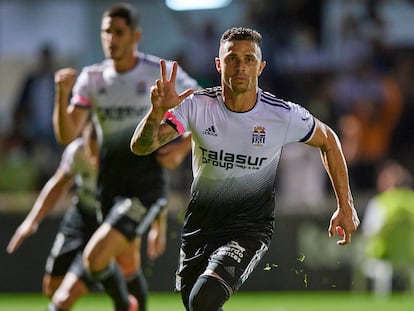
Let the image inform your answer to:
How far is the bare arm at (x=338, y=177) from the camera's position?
320 inches

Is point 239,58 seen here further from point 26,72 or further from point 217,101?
point 26,72

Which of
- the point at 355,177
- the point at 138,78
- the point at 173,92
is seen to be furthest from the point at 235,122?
the point at 355,177

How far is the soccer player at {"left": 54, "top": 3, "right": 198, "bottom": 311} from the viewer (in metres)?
10.3

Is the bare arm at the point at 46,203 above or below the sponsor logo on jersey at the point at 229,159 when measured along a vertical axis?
below

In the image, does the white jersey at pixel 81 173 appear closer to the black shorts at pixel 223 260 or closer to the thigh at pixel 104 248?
the thigh at pixel 104 248

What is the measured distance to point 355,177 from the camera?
1814cm

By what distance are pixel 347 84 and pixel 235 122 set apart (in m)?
10.9

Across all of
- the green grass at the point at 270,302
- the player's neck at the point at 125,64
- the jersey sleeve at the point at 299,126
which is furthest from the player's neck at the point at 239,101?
the green grass at the point at 270,302

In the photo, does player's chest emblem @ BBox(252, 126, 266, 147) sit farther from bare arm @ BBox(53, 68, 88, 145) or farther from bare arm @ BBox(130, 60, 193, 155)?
bare arm @ BBox(53, 68, 88, 145)

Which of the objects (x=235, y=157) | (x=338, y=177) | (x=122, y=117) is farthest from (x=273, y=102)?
(x=122, y=117)

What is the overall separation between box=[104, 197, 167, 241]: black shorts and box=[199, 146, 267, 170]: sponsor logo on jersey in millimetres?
2170

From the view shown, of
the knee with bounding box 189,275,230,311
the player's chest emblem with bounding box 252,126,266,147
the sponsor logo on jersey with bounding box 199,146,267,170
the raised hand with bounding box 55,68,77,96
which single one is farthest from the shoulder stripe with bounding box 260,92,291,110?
the raised hand with bounding box 55,68,77,96

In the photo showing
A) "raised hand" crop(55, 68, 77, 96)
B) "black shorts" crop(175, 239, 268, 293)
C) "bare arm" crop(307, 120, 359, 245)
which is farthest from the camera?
"raised hand" crop(55, 68, 77, 96)

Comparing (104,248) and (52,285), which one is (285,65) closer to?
(52,285)
